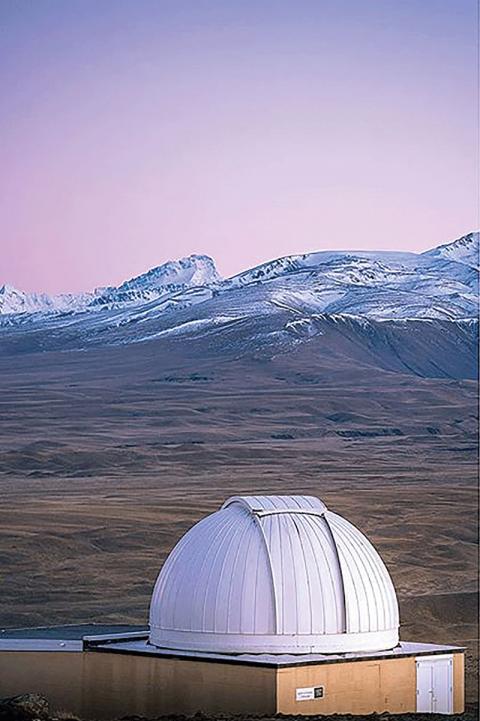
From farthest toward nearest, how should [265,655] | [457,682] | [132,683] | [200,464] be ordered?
1. [200,464]
2. [457,682]
3. [132,683]
4. [265,655]

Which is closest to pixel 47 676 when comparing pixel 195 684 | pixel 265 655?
pixel 195 684

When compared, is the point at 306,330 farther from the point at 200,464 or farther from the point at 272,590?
the point at 272,590

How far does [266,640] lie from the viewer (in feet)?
76.1

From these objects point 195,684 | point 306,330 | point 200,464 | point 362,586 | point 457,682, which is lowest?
point 457,682

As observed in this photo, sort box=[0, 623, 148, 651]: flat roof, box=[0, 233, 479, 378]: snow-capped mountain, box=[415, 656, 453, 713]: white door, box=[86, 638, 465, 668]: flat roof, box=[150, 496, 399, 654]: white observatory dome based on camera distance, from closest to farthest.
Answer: box=[86, 638, 465, 668]: flat roof, box=[150, 496, 399, 654]: white observatory dome, box=[415, 656, 453, 713]: white door, box=[0, 623, 148, 651]: flat roof, box=[0, 233, 479, 378]: snow-capped mountain

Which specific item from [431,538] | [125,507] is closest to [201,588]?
[431,538]

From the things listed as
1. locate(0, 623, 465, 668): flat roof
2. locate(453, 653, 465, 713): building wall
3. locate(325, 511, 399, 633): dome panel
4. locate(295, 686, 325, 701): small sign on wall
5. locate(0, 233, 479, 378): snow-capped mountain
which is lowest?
locate(453, 653, 465, 713): building wall

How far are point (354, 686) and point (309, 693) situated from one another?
852mm

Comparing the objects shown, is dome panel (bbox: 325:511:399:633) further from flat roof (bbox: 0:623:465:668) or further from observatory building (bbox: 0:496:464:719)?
flat roof (bbox: 0:623:465:668)

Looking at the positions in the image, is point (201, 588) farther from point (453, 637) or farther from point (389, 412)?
point (389, 412)

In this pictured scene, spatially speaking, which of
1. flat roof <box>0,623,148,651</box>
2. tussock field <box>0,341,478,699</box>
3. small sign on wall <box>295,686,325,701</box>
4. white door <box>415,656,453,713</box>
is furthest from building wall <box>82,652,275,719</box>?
tussock field <box>0,341,478,699</box>

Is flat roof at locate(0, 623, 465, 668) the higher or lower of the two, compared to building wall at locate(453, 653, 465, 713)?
higher

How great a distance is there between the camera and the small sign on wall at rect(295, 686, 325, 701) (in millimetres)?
22828

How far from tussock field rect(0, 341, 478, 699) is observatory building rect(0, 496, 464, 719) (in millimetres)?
7380
